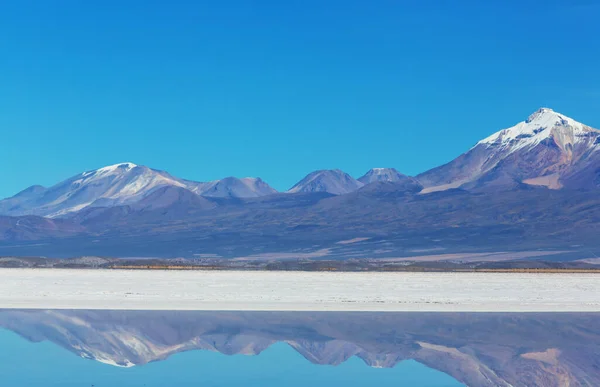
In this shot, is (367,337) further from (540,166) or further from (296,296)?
(540,166)

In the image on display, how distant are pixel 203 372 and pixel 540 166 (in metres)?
176

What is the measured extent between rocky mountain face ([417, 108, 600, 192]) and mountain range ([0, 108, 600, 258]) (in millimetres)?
280

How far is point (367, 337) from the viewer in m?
16.6

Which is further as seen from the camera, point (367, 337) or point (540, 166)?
point (540, 166)

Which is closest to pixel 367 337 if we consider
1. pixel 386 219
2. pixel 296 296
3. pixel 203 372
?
pixel 203 372

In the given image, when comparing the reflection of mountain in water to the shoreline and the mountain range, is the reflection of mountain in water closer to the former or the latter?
the shoreline

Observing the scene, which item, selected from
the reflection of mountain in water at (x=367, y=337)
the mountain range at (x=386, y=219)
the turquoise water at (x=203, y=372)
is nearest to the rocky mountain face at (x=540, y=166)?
the mountain range at (x=386, y=219)

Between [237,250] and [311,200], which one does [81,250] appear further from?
[311,200]

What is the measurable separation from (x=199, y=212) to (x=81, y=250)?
4564 centimetres

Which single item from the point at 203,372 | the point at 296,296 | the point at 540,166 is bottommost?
the point at 203,372

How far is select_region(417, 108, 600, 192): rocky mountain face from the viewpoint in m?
169

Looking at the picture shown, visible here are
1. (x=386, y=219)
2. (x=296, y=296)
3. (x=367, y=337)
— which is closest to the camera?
(x=367, y=337)

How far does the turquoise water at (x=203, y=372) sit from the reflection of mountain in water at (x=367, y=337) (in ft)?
1.24

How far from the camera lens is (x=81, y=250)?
395 feet
